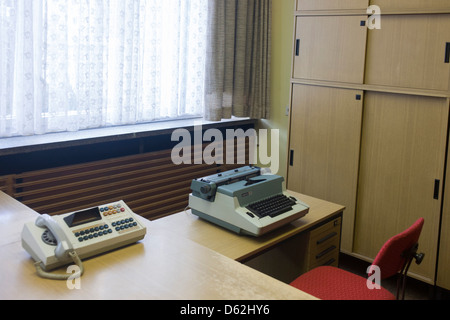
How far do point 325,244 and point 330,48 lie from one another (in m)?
1.46

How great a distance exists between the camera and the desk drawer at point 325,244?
8.57 feet

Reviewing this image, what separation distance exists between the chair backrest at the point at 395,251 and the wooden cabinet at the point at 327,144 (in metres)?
1.34

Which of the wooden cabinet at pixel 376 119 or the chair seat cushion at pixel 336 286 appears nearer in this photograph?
the chair seat cushion at pixel 336 286

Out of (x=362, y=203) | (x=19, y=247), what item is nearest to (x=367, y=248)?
(x=362, y=203)

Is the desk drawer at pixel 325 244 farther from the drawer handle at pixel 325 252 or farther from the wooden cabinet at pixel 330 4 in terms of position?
the wooden cabinet at pixel 330 4

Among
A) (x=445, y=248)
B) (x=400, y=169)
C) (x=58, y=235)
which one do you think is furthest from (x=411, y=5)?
(x=58, y=235)

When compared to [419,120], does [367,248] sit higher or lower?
lower

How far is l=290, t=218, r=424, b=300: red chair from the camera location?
2.04 m

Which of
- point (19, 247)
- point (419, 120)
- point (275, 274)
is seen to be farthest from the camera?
point (419, 120)

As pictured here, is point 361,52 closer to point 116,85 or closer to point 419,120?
point 419,120

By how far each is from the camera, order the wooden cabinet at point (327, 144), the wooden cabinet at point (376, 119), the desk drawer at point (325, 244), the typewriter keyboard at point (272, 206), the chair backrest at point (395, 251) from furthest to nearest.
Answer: the wooden cabinet at point (327, 144)
the wooden cabinet at point (376, 119)
the desk drawer at point (325, 244)
the typewriter keyboard at point (272, 206)
the chair backrest at point (395, 251)

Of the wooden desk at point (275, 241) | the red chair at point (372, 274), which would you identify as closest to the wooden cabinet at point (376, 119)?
the wooden desk at point (275, 241)

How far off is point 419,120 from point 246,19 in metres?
1.68

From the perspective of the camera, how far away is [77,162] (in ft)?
10.4
